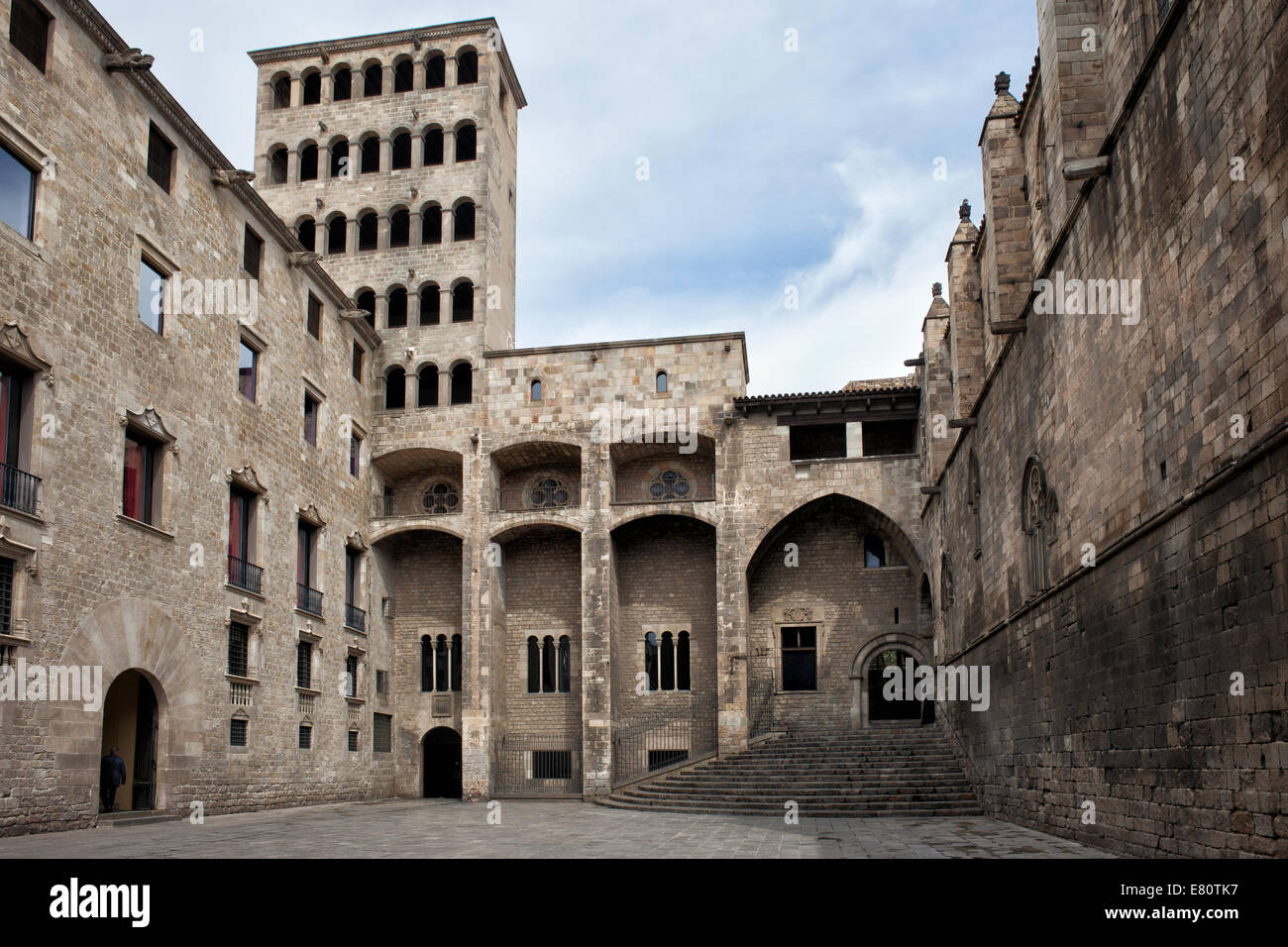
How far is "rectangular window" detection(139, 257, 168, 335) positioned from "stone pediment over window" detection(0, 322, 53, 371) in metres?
3.07

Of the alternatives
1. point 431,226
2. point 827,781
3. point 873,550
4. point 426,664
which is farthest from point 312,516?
point 873,550

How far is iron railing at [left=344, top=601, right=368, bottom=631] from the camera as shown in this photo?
90.8ft

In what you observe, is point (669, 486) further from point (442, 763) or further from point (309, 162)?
point (309, 162)

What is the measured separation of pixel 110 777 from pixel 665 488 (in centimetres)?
1614

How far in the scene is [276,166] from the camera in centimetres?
3397

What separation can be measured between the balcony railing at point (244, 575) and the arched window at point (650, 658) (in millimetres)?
11167

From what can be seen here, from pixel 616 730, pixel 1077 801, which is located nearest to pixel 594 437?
pixel 616 730

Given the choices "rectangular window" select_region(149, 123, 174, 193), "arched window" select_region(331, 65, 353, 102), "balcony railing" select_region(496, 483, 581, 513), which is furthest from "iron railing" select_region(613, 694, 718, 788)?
"arched window" select_region(331, 65, 353, 102)

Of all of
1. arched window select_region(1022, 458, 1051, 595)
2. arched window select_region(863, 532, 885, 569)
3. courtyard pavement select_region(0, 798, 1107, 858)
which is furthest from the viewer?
arched window select_region(863, 532, 885, 569)

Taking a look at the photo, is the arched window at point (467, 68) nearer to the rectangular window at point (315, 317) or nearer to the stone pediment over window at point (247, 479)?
the rectangular window at point (315, 317)

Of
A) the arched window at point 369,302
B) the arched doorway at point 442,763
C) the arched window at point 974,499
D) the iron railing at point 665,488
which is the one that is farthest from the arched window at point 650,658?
the arched window at point 974,499

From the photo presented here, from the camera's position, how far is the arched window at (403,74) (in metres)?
33.9

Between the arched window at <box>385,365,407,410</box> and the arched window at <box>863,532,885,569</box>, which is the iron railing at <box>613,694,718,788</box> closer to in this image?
the arched window at <box>863,532,885,569</box>
